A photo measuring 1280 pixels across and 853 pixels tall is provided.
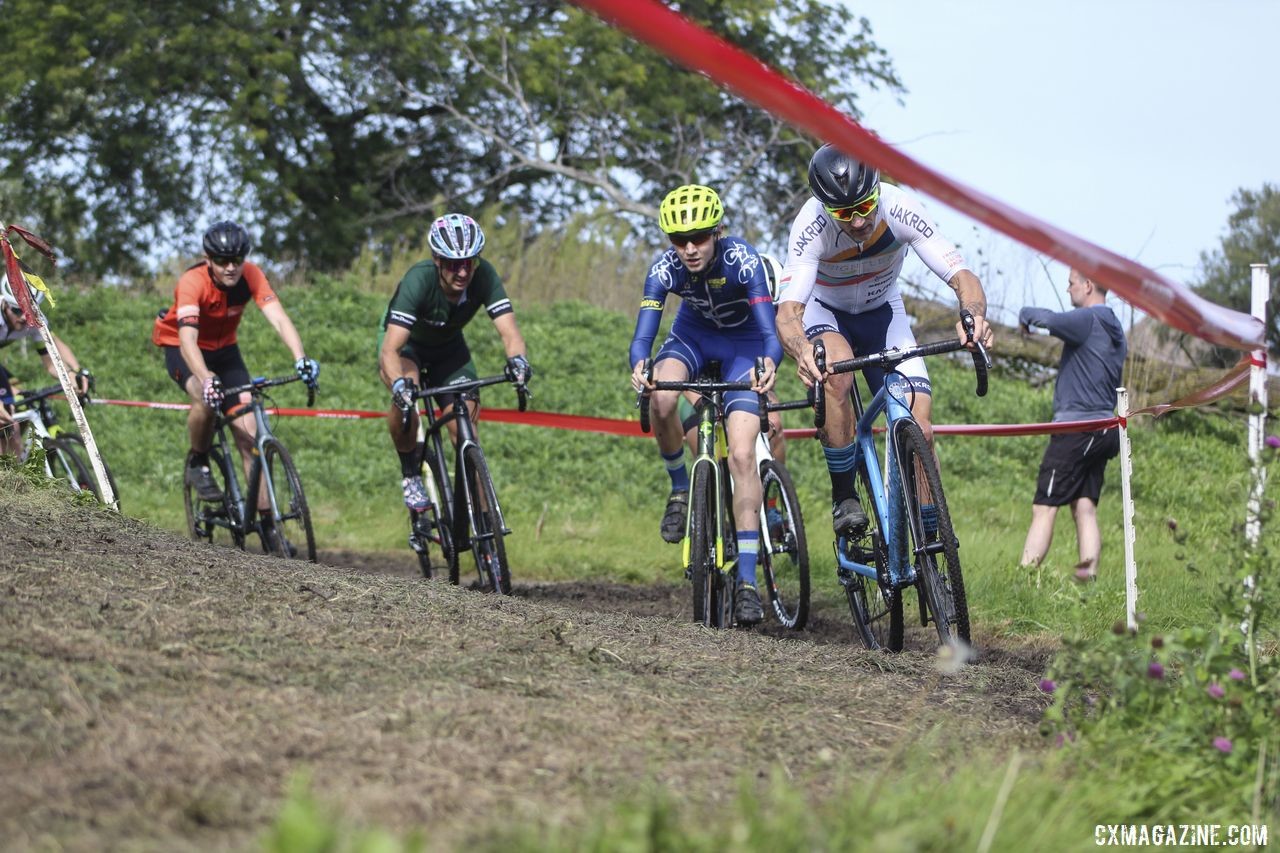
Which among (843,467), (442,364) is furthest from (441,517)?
(843,467)

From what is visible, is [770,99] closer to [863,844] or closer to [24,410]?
[863,844]

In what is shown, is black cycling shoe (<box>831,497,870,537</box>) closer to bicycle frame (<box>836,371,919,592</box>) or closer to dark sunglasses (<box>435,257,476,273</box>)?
bicycle frame (<box>836,371,919,592</box>)

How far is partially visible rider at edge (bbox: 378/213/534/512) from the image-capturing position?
886cm

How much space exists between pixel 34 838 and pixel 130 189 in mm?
29424

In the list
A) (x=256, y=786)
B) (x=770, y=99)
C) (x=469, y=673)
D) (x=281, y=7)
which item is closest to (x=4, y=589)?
(x=469, y=673)

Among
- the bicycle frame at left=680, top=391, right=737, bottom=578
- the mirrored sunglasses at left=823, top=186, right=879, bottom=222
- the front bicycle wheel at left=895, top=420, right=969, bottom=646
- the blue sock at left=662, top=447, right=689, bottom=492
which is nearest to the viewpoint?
the front bicycle wheel at left=895, top=420, right=969, bottom=646

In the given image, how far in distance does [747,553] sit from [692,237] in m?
1.83

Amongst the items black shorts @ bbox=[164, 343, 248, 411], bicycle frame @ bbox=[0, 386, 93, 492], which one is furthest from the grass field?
bicycle frame @ bbox=[0, 386, 93, 492]

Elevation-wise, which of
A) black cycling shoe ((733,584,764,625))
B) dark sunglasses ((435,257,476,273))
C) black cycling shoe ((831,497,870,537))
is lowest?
black cycling shoe ((733,584,764,625))

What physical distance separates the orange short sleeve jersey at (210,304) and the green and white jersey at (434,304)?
1265 mm

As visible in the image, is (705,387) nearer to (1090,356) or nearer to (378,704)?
(1090,356)

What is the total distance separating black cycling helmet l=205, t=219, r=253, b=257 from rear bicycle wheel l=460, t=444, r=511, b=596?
2.40 meters

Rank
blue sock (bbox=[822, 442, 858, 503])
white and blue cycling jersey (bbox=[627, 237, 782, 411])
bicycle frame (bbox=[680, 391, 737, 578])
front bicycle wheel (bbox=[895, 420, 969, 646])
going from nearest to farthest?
front bicycle wheel (bbox=[895, 420, 969, 646]) < blue sock (bbox=[822, 442, 858, 503]) < bicycle frame (bbox=[680, 391, 737, 578]) < white and blue cycling jersey (bbox=[627, 237, 782, 411])

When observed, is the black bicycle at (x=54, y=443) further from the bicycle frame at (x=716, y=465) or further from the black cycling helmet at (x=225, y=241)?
the bicycle frame at (x=716, y=465)
